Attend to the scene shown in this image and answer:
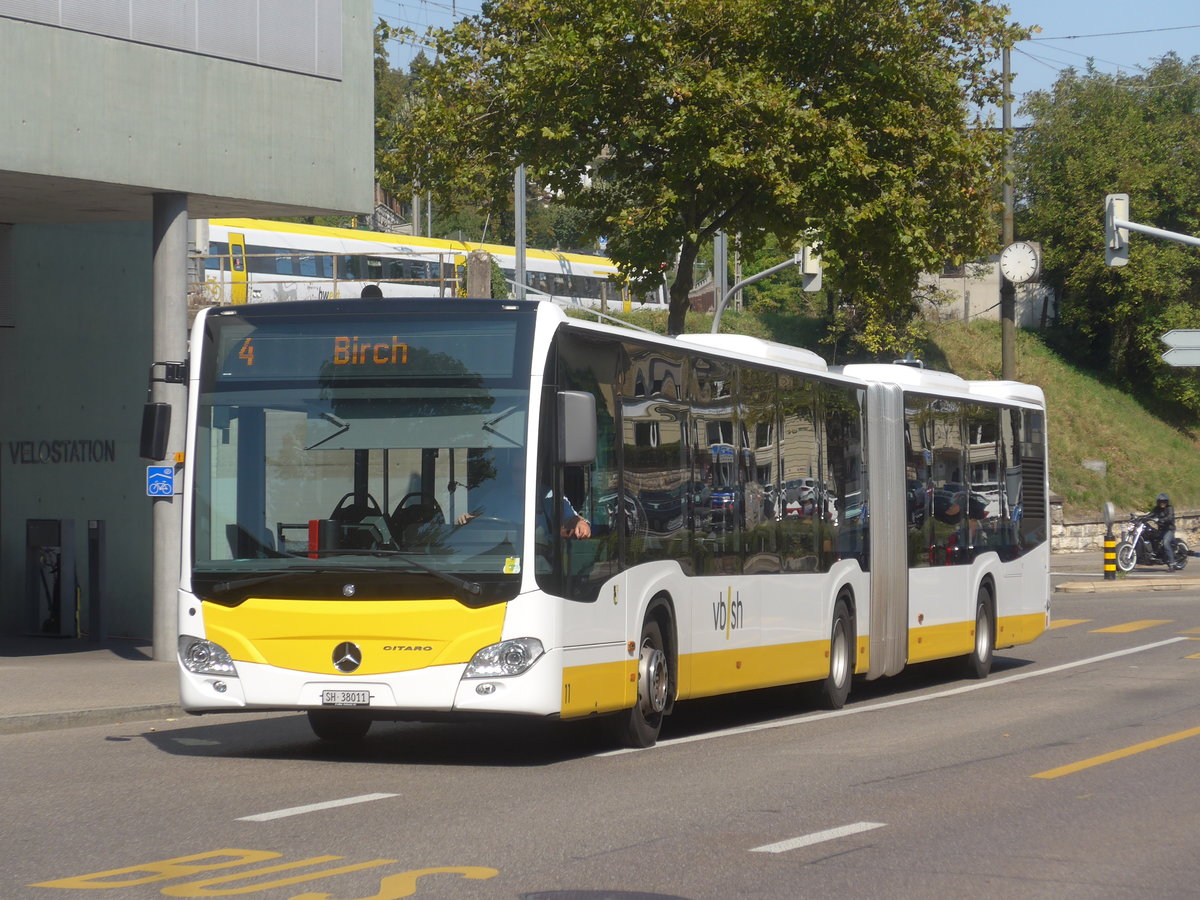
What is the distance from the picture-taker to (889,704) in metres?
16.3

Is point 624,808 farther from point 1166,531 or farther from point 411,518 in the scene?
point 1166,531

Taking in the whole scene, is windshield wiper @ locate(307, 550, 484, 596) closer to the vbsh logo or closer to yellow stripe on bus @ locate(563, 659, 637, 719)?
yellow stripe on bus @ locate(563, 659, 637, 719)

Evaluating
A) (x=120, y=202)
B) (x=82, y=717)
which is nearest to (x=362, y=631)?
(x=82, y=717)

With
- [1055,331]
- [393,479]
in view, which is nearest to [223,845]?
[393,479]

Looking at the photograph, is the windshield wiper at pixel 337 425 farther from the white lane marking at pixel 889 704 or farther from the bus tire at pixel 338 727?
the white lane marking at pixel 889 704

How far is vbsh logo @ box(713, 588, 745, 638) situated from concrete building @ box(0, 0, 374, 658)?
7109 millimetres

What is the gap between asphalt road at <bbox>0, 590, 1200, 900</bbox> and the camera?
7.29 m

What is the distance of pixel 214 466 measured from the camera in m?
11.3

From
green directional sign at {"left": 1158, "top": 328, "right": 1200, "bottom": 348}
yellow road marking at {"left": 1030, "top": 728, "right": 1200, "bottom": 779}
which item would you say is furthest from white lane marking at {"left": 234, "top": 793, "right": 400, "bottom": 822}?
green directional sign at {"left": 1158, "top": 328, "right": 1200, "bottom": 348}

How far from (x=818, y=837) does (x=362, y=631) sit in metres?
3.61

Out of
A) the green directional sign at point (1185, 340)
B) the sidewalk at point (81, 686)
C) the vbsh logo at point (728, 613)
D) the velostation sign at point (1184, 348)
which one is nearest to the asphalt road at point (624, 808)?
the sidewalk at point (81, 686)

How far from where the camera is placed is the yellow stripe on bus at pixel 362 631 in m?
10.7

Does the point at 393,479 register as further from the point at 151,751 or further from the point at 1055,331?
the point at 1055,331

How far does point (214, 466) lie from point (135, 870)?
14.0 feet
